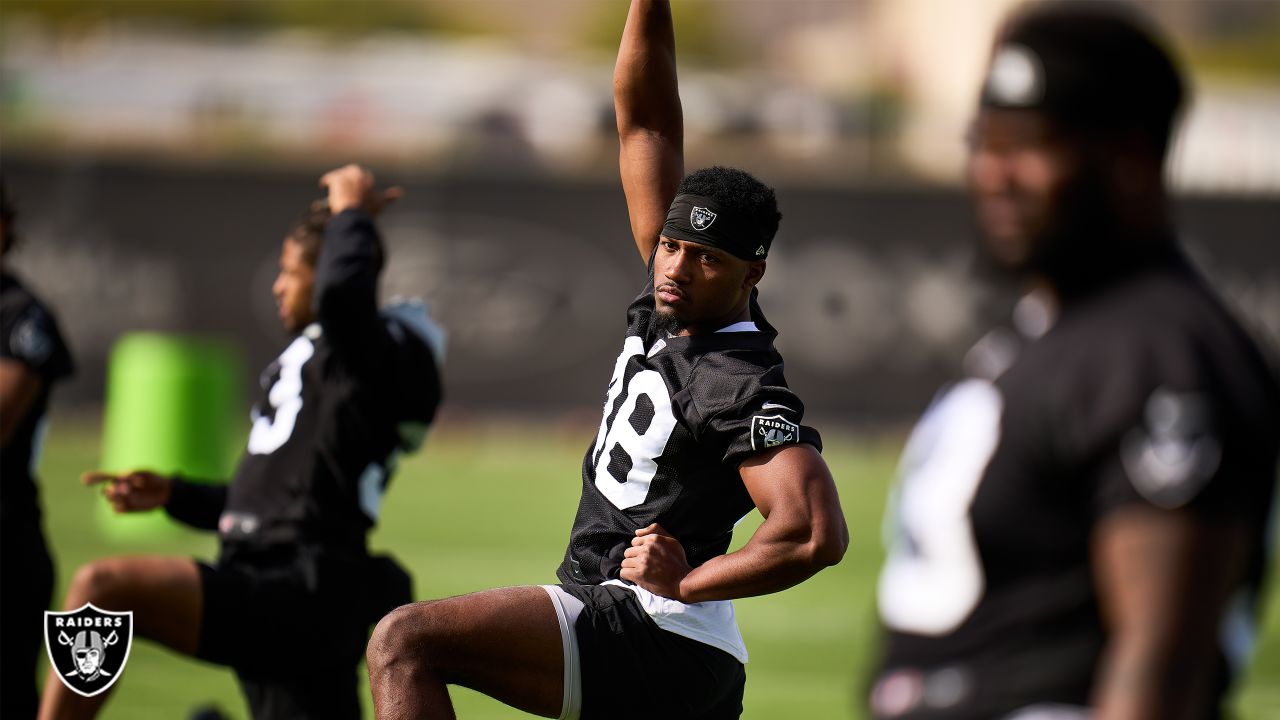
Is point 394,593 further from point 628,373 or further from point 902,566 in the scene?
point 902,566

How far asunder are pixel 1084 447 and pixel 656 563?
1630 millimetres

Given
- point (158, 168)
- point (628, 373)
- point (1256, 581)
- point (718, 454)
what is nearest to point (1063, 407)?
point (1256, 581)

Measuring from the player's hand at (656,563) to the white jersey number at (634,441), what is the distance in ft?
0.66

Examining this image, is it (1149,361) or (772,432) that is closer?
(1149,361)

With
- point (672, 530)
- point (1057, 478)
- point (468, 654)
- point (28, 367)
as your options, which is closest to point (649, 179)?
point (672, 530)

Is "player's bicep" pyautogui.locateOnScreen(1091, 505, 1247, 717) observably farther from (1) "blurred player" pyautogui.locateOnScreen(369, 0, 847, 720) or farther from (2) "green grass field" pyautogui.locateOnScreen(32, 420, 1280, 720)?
(2) "green grass field" pyautogui.locateOnScreen(32, 420, 1280, 720)

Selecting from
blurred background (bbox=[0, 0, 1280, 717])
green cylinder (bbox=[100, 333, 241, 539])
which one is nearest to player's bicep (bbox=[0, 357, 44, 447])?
green cylinder (bbox=[100, 333, 241, 539])

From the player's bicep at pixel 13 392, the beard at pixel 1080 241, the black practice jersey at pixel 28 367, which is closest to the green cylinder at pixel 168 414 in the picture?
the black practice jersey at pixel 28 367

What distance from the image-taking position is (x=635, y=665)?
3688 millimetres

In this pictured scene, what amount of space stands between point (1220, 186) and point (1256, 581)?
65.9 feet

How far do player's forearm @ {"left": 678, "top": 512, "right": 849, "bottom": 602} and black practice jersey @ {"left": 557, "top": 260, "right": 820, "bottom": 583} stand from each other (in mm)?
231

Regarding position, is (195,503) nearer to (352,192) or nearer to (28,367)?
(28,367)

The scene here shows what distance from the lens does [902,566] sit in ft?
8.02

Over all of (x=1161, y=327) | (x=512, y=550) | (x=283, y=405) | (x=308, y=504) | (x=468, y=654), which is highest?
(x=1161, y=327)
